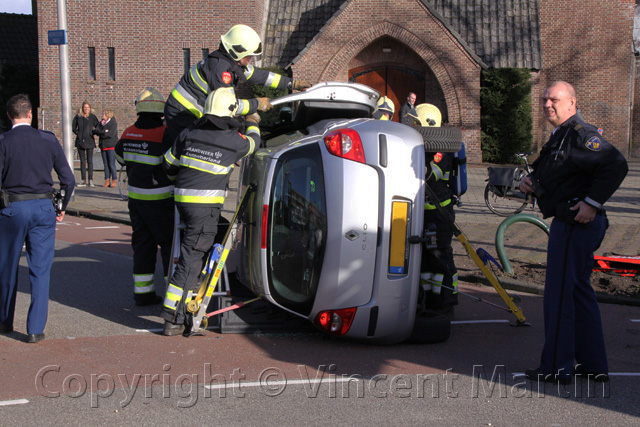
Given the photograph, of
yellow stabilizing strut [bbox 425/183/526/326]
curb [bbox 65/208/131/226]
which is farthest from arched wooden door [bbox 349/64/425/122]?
yellow stabilizing strut [bbox 425/183/526/326]

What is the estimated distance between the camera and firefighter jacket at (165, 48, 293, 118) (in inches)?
277

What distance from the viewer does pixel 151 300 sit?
24.2 feet

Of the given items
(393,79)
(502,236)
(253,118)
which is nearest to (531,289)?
(502,236)

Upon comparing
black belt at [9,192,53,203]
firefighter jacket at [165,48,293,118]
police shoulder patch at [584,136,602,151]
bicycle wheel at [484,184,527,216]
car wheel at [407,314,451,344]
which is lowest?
car wheel at [407,314,451,344]

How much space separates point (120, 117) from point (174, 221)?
20.5 m

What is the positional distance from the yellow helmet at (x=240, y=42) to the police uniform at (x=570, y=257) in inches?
125

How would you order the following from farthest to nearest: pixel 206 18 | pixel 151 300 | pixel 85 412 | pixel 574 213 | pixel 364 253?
pixel 206 18 < pixel 151 300 < pixel 364 253 < pixel 574 213 < pixel 85 412

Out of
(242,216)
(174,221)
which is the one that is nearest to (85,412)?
(242,216)

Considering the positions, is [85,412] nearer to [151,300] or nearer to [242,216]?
[242,216]

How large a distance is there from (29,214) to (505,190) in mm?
5795

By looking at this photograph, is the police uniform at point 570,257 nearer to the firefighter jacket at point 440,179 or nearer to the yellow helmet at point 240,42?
A: the firefighter jacket at point 440,179

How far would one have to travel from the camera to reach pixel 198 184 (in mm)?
6293

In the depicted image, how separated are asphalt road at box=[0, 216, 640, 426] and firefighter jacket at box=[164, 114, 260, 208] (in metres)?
1.21

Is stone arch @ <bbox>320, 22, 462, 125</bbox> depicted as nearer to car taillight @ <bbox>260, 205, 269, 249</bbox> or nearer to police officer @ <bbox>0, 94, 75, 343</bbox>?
police officer @ <bbox>0, 94, 75, 343</bbox>
